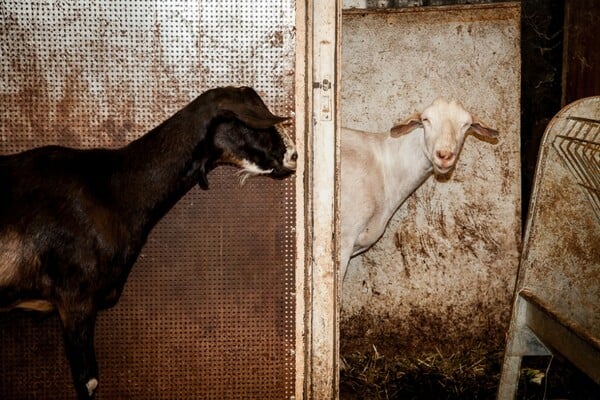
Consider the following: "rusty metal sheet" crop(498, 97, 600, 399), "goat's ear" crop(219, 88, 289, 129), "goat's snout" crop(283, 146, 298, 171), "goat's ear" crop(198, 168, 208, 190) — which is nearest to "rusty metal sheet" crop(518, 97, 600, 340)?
"rusty metal sheet" crop(498, 97, 600, 399)

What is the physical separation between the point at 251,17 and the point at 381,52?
5.90 feet

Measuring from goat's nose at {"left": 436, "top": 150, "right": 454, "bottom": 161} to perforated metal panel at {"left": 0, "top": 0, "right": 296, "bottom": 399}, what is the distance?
1256mm

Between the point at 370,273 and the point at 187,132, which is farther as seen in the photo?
the point at 370,273

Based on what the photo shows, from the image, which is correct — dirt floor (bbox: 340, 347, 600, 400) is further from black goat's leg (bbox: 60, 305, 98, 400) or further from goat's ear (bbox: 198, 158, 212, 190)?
goat's ear (bbox: 198, 158, 212, 190)

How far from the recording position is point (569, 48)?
482cm

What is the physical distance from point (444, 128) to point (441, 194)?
0.89 m

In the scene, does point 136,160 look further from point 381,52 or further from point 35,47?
point 381,52

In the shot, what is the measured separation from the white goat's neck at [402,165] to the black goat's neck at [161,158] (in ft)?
5.89

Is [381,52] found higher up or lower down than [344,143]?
higher up

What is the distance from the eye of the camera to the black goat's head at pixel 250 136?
2881mm

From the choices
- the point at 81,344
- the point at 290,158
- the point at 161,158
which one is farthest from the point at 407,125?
the point at 81,344

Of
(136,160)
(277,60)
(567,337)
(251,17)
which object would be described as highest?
(251,17)

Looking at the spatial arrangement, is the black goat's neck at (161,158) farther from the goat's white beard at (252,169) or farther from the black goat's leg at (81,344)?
the black goat's leg at (81,344)

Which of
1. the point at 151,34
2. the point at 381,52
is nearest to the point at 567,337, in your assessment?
the point at 151,34
